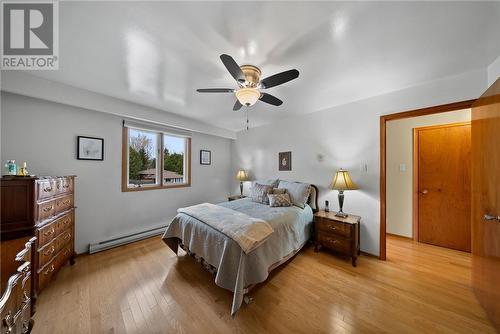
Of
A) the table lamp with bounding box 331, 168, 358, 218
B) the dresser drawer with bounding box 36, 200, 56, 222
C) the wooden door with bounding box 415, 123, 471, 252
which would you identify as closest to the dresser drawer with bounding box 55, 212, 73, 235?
the dresser drawer with bounding box 36, 200, 56, 222

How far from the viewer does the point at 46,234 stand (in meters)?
1.74

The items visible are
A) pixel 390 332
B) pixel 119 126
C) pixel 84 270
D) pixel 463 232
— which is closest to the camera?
pixel 390 332

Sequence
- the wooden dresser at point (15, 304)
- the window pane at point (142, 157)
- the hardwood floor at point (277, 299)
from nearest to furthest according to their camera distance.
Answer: the wooden dresser at point (15, 304), the hardwood floor at point (277, 299), the window pane at point (142, 157)

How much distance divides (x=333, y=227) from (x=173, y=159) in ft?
11.0

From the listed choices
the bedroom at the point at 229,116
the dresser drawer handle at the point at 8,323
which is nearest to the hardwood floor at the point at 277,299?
the bedroom at the point at 229,116

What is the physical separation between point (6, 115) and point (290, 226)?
3712mm

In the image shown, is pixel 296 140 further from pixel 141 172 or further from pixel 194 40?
pixel 141 172

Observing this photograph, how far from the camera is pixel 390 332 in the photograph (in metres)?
1.38

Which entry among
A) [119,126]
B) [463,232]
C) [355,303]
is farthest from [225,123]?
[463,232]

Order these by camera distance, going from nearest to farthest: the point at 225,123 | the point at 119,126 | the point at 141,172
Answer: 1. the point at 119,126
2. the point at 141,172
3. the point at 225,123

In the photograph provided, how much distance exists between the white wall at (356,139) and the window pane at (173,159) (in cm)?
215

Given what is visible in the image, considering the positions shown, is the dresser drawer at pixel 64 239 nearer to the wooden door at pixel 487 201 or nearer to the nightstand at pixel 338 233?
the nightstand at pixel 338 233

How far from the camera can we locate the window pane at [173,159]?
3652 millimetres

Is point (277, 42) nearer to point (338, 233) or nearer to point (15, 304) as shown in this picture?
point (15, 304)
